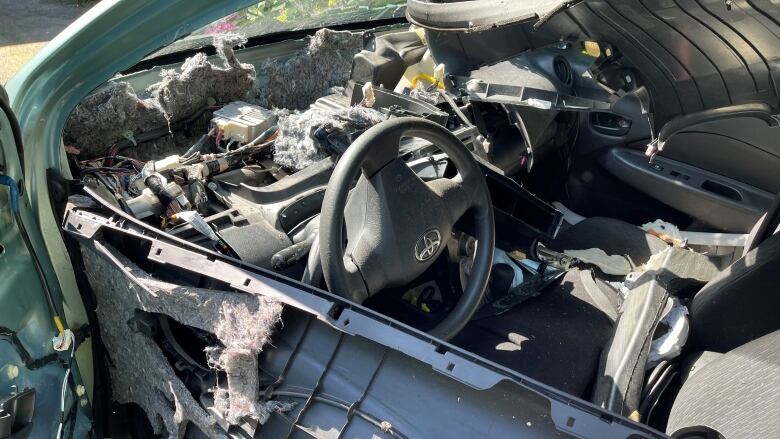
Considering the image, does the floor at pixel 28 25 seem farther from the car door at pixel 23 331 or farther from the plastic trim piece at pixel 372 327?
the plastic trim piece at pixel 372 327

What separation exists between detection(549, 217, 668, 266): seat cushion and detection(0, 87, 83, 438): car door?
2.01m

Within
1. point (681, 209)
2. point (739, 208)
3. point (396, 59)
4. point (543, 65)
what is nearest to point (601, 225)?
point (681, 209)

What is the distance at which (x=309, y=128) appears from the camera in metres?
2.40

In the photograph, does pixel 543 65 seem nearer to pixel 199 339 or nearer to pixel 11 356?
pixel 199 339

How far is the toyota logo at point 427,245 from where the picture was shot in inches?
75.0

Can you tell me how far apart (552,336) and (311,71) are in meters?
Answer: 1.69

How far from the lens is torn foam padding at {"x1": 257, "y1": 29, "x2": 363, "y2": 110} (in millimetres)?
3047

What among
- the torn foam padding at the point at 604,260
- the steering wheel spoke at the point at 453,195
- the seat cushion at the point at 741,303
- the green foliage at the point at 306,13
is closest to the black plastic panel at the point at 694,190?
the torn foam padding at the point at 604,260

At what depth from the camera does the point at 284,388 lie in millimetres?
1684

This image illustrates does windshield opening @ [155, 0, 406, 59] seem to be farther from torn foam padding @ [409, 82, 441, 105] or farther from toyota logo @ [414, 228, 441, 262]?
toyota logo @ [414, 228, 441, 262]

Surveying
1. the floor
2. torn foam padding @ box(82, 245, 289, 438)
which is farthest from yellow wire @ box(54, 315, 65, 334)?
the floor

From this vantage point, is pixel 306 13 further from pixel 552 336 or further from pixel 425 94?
pixel 552 336

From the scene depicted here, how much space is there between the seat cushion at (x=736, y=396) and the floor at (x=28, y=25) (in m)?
6.65

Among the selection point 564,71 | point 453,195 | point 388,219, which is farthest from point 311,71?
point 388,219
